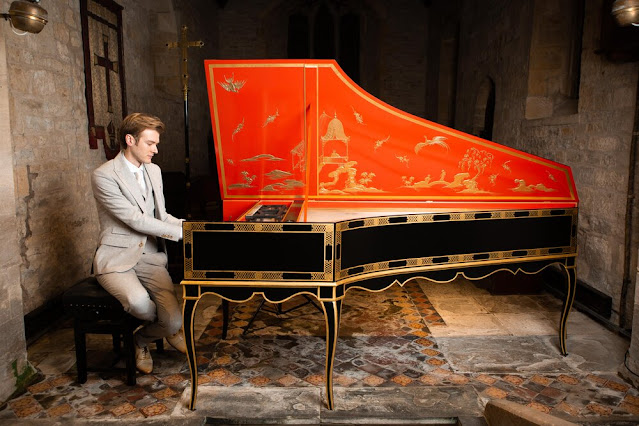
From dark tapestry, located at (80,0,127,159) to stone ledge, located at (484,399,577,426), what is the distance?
13.5ft

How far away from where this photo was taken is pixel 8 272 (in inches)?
106

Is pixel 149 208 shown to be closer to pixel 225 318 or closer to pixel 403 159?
pixel 225 318

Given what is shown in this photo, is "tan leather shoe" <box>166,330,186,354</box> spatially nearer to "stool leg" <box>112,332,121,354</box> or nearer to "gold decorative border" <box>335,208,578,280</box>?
"stool leg" <box>112,332,121,354</box>

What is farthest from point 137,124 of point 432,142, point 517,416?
point 517,416

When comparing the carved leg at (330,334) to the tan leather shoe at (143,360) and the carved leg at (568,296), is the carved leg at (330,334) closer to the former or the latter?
the tan leather shoe at (143,360)

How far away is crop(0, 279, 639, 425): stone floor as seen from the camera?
2.62 meters

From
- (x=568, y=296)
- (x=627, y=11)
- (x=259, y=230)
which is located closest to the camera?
(x=259, y=230)

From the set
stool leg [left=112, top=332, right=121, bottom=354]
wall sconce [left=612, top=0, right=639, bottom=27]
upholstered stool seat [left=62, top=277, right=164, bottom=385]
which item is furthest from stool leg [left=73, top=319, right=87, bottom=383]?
wall sconce [left=612, top=0, right=639, bottom=27]

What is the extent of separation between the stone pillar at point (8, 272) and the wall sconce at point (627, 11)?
128 inches

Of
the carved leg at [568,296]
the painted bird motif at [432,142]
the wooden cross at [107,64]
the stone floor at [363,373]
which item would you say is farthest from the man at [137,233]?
the carved leg at [568,296]

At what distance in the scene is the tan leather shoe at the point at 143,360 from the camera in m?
3.02

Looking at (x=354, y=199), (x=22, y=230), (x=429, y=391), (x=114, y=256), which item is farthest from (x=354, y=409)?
(x=22, y=230)

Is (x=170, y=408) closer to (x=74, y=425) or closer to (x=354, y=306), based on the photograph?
(x=74, y=425)

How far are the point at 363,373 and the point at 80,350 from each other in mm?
1663
